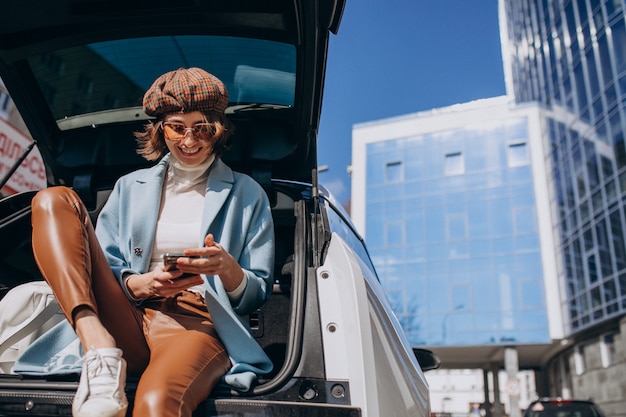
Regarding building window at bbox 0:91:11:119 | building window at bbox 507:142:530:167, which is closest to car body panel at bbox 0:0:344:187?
building window at bbox 0:91:11:119

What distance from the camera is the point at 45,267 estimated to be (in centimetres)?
163

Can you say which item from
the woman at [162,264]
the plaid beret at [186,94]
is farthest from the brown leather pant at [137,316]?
the plaid beret at [186,94]

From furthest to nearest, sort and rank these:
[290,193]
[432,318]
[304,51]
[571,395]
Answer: [432,318]
[571,395]
[290,193]
[304,51]

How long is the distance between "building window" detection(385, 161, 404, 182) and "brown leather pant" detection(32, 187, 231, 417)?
1209 inches

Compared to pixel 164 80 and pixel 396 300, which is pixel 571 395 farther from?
pixel 164 80

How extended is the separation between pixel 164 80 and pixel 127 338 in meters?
0.99

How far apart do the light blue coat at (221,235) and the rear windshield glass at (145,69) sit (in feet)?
2.48

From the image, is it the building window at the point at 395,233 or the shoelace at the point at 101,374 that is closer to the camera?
the shoelace at the point at 101,374

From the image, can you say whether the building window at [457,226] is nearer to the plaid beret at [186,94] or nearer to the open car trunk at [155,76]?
the open car trunk at [155,76]

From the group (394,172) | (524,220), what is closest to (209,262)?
(524,220)

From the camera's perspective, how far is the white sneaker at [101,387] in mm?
1339

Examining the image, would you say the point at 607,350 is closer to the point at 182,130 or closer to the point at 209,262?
the point at 182,130

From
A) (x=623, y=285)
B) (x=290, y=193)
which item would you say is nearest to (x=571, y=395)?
(x=623, y=285)

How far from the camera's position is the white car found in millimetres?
1616
